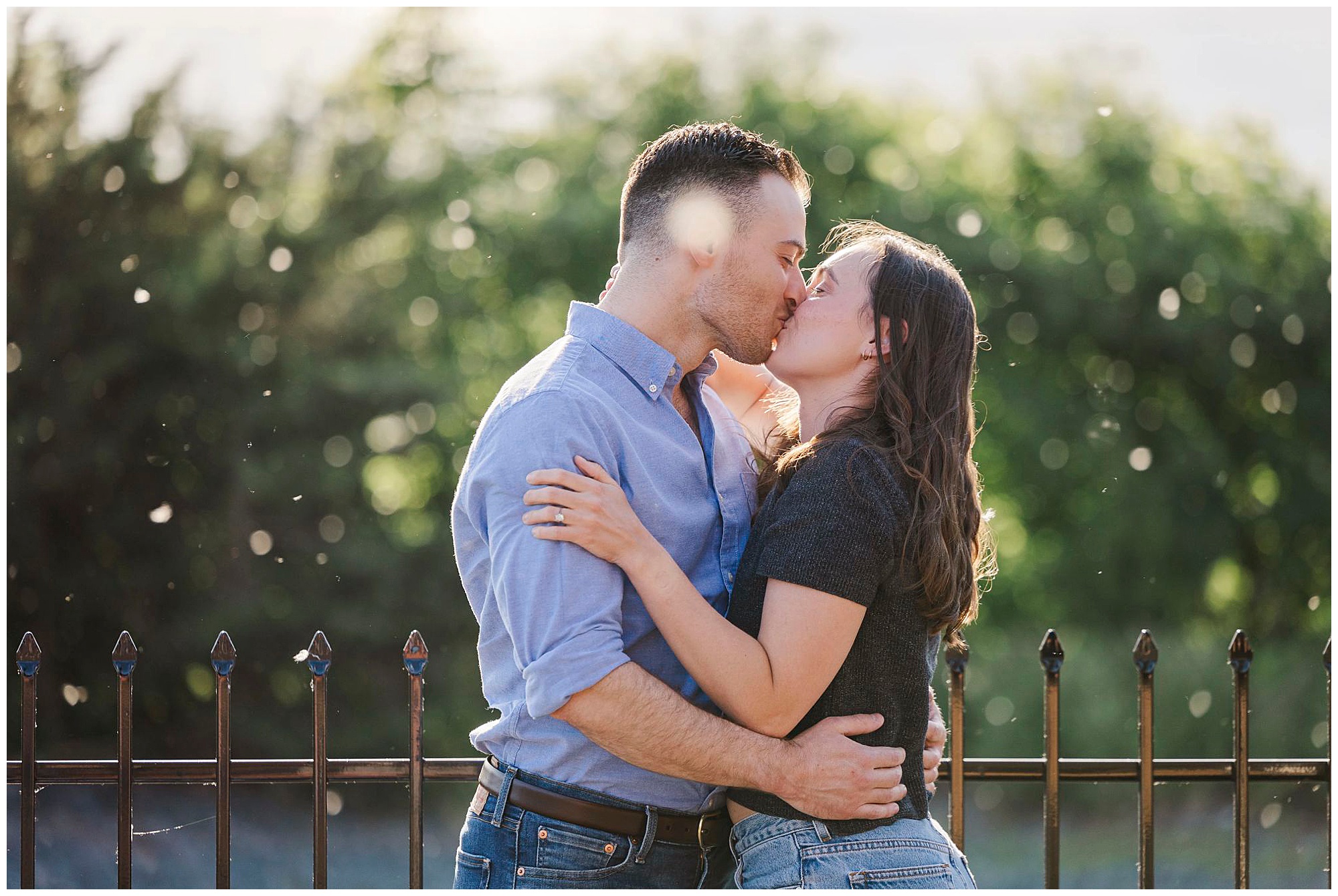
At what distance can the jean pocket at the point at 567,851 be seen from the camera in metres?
2.12

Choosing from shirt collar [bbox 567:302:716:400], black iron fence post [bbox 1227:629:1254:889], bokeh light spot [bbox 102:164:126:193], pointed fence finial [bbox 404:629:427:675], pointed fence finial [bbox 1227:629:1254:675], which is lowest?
black iron fence post [bbox 1227:629:1254:889]

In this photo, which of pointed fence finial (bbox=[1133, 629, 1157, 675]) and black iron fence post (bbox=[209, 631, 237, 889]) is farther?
pointed fence finial (bbox=[1133, 629, 1157, 675])

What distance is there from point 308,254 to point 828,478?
7.70m

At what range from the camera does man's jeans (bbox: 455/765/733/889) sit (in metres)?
2.12

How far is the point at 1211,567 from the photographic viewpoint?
10258mm

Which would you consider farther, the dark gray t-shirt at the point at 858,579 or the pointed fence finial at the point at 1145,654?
the pointed fence finial at the point at 1145,654

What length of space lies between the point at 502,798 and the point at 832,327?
1.18m

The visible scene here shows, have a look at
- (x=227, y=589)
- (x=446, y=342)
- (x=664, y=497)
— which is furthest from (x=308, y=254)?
(x=664, y=497)

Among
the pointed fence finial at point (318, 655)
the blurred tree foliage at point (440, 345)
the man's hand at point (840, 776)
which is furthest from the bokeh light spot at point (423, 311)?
the man's hand at point (840, 776)

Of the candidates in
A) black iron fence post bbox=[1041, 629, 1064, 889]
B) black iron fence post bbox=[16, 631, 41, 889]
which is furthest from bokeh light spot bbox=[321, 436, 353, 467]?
black iron fence post bbox=[1041, 629, 1064, 889]

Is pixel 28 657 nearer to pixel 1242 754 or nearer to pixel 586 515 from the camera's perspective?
pixel 586 515

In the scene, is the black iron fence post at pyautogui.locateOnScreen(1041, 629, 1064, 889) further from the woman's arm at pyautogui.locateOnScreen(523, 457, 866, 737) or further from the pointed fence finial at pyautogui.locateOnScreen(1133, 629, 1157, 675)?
the woman's arm at pyautogui.locateOnScreen(523, 457, 866, 737)

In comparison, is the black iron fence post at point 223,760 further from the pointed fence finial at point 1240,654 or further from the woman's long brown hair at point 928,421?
the pointed fence finial at point 1240,654

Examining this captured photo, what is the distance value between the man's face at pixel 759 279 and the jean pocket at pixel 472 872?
117 cm
